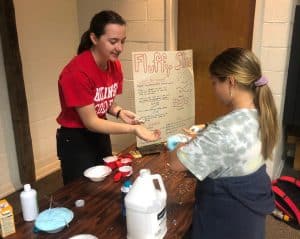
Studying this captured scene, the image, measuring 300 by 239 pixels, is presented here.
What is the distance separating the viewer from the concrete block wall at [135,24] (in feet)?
8.68

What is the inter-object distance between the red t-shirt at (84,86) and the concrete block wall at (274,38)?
1.19 m

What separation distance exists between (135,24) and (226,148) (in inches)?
75.1

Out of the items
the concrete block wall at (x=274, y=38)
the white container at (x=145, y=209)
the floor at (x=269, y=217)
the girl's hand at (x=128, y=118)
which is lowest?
the floor at (x=269, y=217)

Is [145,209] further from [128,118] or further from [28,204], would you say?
[128,118]

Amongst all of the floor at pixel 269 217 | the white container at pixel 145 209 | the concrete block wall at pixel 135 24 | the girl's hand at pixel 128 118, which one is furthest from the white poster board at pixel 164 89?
the white container at pixel 145 209

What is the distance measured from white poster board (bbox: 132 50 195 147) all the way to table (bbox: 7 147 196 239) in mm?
588

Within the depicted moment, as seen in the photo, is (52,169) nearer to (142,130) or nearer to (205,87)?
(205,87)

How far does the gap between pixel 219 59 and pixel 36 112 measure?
2.24 m

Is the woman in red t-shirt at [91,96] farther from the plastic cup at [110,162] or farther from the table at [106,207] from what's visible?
the table at [106,207]

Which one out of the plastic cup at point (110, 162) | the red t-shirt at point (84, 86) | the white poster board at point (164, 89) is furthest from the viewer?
the white poster board at point (164, 89)

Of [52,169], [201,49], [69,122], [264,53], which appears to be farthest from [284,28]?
[52,169]

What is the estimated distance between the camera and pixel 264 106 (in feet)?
3.84

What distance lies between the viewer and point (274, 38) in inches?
93.1

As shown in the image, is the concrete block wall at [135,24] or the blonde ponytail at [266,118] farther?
the concrete block wall at [135,24]
